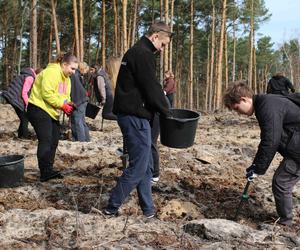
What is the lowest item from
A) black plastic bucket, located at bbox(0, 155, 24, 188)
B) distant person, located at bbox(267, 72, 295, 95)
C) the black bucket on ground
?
black plastic bucket, located at bbox(0, 155, 24, 188)

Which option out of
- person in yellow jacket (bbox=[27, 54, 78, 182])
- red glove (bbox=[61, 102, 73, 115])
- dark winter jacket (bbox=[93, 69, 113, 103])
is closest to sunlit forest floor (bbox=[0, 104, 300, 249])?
person in yellow jacket (bbox=[27, 54, 78, 182])

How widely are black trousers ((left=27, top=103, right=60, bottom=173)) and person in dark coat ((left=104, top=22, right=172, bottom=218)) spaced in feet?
5.18

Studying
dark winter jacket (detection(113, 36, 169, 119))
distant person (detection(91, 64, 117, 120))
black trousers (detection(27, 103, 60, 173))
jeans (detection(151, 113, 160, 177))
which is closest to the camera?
dark winter jacket (detection(113, 36, 169, 119))

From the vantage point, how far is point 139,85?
3846 mm

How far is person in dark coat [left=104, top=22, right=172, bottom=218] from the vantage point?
382cm

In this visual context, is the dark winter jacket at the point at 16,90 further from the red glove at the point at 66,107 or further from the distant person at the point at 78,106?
the red glove at the point at 66,107

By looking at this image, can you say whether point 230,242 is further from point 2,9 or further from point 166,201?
point 2,9

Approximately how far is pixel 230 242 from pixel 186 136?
1.70 m

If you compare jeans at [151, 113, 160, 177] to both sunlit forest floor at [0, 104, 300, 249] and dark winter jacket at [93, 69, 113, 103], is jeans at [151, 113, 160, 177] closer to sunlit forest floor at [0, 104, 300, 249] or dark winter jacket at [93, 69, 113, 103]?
sunlit forest floor at [0, 104, 300, 249]

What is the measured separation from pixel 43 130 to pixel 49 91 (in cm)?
47

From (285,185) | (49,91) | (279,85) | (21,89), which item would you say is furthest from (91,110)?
(285,185)

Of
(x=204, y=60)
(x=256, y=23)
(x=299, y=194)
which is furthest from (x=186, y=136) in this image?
(x=204, y=60)

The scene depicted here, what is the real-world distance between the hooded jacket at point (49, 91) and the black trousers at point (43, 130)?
0.22ft

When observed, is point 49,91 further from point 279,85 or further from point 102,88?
point 279,85
